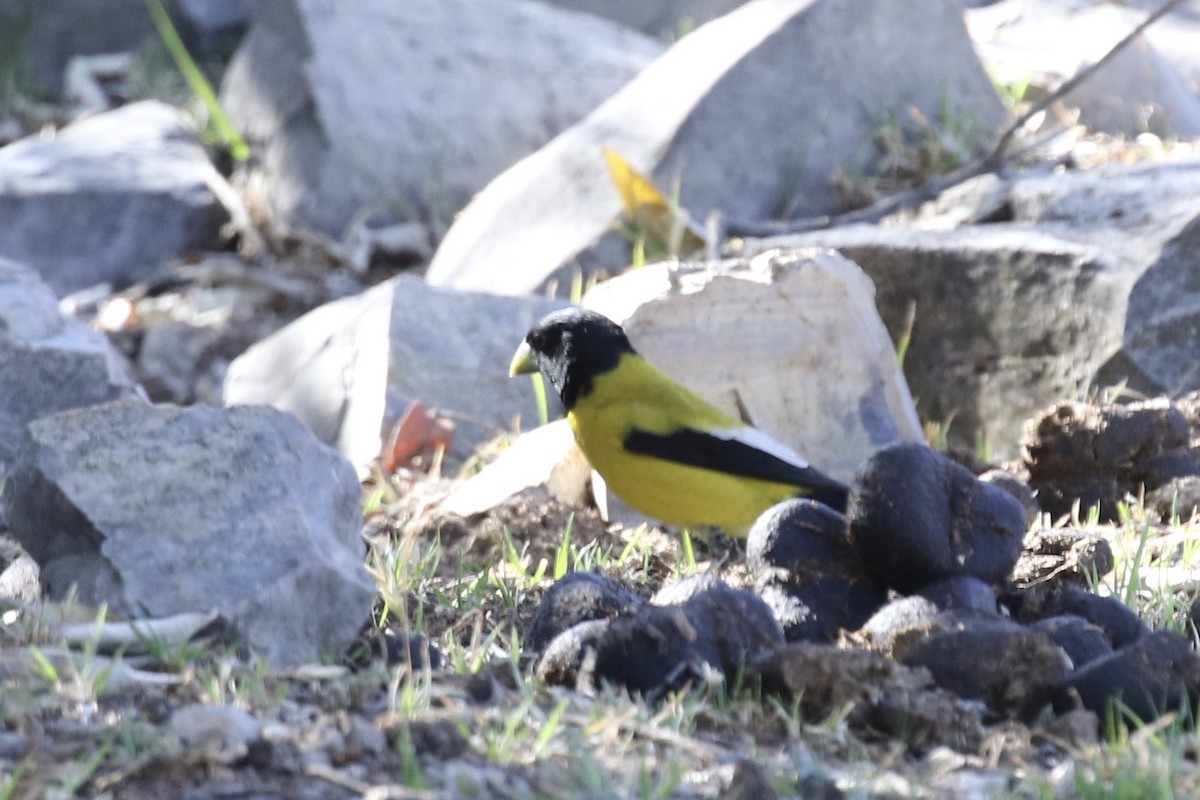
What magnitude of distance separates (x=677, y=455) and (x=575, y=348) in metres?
0.55

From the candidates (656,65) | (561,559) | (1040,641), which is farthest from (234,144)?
(1040,641)

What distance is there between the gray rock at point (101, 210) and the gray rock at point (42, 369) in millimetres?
4195

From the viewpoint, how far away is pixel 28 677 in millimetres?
2771

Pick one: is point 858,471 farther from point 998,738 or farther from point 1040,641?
point 998,738

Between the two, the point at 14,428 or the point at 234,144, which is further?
the point at 234,144

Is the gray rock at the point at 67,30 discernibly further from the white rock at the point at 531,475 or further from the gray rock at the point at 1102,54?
the white rock at the point at 531,475

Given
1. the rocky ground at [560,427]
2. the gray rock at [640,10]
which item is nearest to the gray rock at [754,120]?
the rocky ground at [560,427]

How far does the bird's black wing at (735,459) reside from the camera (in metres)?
4.69

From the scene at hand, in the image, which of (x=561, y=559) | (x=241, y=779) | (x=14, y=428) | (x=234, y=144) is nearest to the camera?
(x=241, y=779)

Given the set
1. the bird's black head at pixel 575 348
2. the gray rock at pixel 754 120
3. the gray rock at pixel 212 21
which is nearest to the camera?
the bird's black head at pixel 575 348

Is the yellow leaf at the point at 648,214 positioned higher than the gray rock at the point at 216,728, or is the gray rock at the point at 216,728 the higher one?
the gray rock at the point at 216,728

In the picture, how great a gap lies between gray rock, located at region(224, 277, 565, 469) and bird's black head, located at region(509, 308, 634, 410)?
86 cm

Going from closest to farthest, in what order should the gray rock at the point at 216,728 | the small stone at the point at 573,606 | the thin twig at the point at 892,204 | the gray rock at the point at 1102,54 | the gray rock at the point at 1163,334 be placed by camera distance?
the gray rock at the point at 216,728 → the small stone at the point at 573,606 → the gray rock at the point at 1163,334 → the thin twig at the point at 892,204 → the gray rock at the point at 1102,54

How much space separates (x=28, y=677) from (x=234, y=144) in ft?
24.8
